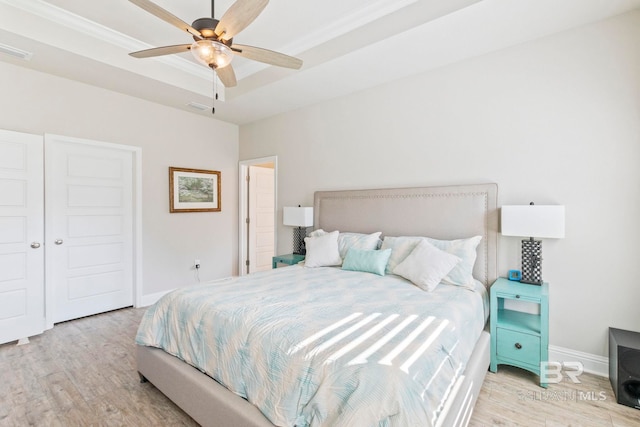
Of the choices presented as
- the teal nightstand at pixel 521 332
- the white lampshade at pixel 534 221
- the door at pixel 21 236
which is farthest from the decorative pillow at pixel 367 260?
the door at pixel 21 236

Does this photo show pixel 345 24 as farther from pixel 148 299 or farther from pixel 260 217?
pixel 148 299

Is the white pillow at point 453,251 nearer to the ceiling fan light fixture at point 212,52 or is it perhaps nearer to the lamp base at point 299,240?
the lamp base at point 299,240

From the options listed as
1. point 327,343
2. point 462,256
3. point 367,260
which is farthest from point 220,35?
point 462,256

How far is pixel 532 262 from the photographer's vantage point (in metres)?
2.64

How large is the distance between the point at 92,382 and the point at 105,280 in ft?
6.31

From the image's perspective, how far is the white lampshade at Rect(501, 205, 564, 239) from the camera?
240cm

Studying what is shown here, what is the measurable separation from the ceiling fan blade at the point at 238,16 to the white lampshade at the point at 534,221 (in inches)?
92.9

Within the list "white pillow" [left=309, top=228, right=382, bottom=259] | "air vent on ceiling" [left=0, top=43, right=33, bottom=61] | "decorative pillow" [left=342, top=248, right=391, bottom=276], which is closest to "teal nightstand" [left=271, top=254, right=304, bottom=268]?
"white pillow" [left=309, top=228, right=382, bottom=259]

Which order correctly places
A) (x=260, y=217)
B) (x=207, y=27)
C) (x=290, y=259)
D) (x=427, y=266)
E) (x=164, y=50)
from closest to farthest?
(x=207, y=27) < (x=164, y=50) < (x=427, y=266) < (x=290, y=259) < (x=260, y=217)

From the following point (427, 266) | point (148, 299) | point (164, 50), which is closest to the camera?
point (164, 50)

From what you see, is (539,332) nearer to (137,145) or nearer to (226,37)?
(226,37)

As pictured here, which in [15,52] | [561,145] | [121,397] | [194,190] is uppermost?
[15,52]

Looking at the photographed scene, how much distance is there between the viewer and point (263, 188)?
5785mm

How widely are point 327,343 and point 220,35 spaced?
2.03 m
